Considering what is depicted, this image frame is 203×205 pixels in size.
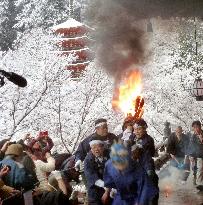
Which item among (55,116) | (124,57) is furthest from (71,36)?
(124,57)

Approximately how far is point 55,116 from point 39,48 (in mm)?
5000

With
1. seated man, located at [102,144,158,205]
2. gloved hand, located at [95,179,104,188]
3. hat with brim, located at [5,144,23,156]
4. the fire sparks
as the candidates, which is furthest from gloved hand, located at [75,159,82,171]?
the fire sparks

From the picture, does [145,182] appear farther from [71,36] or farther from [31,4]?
[31,4]

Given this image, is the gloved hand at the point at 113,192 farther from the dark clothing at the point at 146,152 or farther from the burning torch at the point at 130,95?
the burning torch at the point at 130,95

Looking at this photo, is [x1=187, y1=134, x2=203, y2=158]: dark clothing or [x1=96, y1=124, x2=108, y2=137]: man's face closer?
[x1=96, y1=124, x2=108, y2=137]: man's face

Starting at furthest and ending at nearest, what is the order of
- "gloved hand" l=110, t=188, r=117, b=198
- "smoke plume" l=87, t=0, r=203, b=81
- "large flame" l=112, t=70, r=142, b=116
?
"smoke plume" l=87, t=0, r=203, b=81 < "large flame" l=112, t=70, r=142, b=116 < "gloved hand" l=110, t=188, r=117, b=198

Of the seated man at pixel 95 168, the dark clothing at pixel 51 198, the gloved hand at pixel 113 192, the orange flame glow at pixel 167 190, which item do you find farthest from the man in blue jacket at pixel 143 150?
the orange flame glow at pixel 167 190

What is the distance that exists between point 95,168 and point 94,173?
8cm

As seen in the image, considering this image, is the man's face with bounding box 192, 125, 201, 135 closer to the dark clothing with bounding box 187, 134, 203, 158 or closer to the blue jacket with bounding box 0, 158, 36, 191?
the dark clothing with bounding box 187, 134, 203, 158

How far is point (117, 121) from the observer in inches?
1161

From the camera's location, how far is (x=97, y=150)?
725 centimetres

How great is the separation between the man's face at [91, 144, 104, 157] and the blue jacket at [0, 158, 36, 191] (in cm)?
138

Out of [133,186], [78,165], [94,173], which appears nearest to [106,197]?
[94,173]

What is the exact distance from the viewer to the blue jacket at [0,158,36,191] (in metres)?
6.07
